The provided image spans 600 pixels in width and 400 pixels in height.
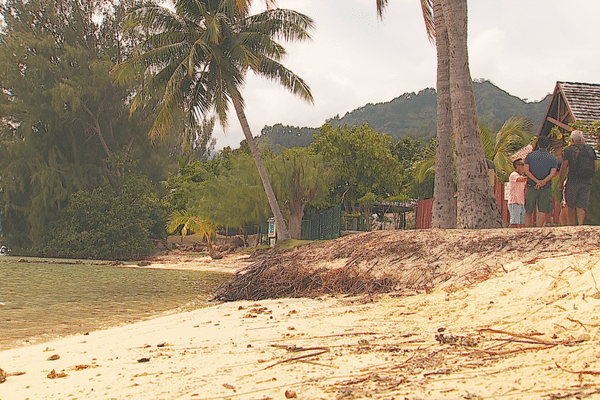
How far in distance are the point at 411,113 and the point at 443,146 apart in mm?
84000

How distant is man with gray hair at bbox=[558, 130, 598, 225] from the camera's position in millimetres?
8633

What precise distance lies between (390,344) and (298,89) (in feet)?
64.6

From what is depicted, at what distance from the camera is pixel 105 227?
3456 cm

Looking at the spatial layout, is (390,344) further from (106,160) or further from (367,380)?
(106,160)

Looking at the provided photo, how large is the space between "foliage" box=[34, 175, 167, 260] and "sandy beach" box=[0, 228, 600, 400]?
2988cm

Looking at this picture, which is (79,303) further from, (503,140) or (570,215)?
(503,140)

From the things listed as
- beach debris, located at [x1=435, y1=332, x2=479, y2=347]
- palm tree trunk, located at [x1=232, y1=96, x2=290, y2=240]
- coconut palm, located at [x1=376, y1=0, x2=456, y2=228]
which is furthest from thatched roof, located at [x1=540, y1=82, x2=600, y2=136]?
beach debris, located at [x1=435, y1=332, x2=479, y2=347]

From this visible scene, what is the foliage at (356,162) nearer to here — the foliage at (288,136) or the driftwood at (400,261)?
the driftwood at (400,261)

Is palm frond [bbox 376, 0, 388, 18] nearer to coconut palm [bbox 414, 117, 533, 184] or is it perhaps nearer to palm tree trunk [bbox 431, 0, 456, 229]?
palm tree trunk [bbox 431, 0, 456, 229]

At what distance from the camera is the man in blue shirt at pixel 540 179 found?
9469 millimetres

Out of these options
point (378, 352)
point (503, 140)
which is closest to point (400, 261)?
point (378, 352)

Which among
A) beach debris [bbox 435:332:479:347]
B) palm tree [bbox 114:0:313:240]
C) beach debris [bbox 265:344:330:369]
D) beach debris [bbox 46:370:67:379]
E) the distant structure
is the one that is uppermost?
palm tree [bbox 114:0:313:240]

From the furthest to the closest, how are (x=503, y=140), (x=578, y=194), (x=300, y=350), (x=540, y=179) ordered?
(x=503, y=140)
(x=540, y=179)
(x=578, y=194)
(x=300, y=350)

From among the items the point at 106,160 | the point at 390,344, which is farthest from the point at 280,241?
the point at 106,160
